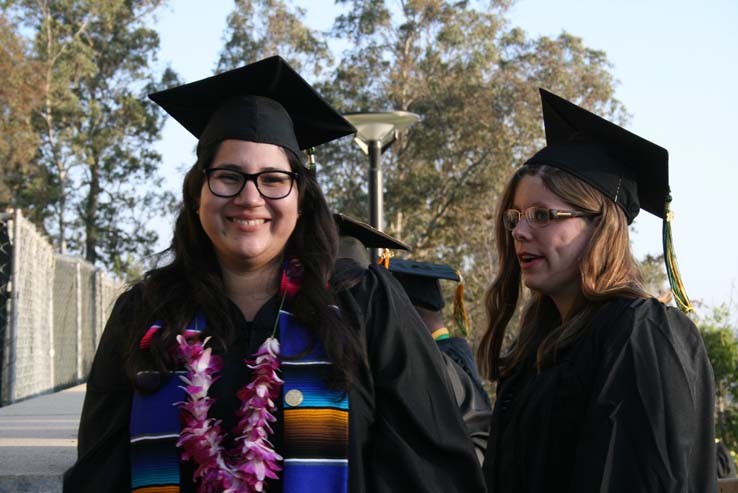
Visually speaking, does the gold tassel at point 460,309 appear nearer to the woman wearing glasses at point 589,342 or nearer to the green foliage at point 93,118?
the woman wearing glasses at point 589,342

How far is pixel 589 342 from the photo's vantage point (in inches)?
97.5

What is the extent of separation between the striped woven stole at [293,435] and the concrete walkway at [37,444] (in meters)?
0.82

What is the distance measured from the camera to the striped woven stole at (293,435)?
2.40m

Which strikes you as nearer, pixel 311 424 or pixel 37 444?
pixel 311 424

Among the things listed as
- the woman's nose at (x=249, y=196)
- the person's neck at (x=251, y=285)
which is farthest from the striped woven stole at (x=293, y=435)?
the woman's nose at (x=249, y=196)

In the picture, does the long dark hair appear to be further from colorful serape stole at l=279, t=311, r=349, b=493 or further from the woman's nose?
the woman's nose

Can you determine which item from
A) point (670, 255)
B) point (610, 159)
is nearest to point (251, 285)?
point (610, 159)

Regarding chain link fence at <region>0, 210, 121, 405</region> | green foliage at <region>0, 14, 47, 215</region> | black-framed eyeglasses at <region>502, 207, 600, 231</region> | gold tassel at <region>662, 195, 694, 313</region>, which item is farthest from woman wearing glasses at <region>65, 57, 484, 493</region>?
green foliage at <region>0, 14, 47, 215</region>

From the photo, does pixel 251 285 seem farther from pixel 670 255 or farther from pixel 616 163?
pixel 670 255

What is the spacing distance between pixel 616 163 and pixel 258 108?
1111mm

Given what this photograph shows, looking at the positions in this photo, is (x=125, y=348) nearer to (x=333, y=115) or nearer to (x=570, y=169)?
(x=333, y=115)

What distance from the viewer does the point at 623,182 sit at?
2832mm

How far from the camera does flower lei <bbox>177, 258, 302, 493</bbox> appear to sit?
234 cm

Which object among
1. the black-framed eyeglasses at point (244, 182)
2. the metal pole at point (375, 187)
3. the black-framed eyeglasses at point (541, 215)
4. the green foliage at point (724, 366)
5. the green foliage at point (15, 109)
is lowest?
the green foliage at point (724, 366)
